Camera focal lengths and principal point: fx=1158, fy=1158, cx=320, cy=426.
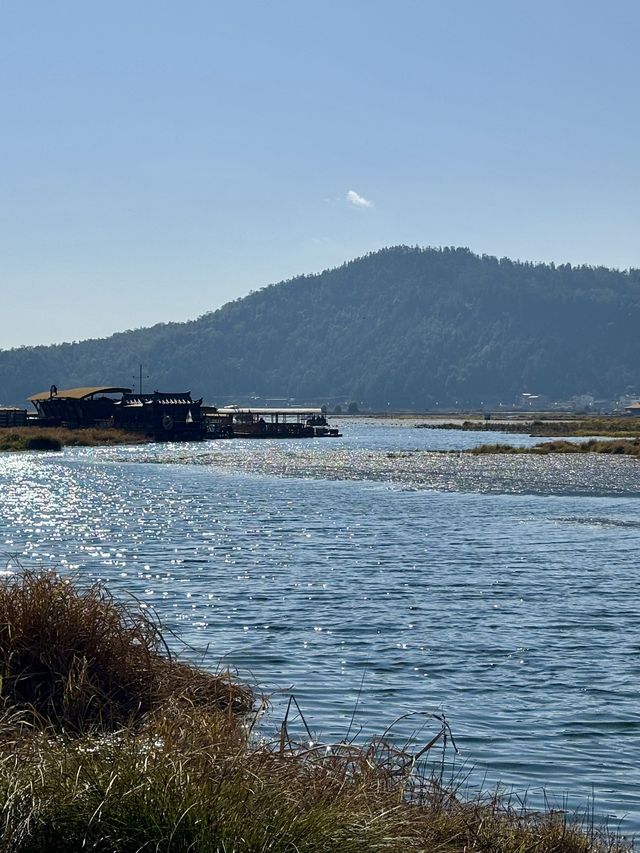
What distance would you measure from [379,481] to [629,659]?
1749 inches

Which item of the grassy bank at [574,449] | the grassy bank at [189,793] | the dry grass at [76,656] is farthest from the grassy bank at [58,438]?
the grassy bank at [189,793]

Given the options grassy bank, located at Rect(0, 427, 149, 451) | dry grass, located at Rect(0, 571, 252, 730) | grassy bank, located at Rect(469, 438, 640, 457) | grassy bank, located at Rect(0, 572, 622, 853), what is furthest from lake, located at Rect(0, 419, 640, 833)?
grassy bank, located at Rect(0, 427, 149, 451)

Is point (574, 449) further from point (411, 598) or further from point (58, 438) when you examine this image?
point (411, 598)

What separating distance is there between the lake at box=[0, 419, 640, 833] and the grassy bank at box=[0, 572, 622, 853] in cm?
226

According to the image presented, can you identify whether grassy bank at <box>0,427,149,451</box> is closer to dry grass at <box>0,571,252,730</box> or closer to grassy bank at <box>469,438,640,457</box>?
grassy bank at <box>469,438,640,457</box>

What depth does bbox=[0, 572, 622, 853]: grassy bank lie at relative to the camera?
22.0ft

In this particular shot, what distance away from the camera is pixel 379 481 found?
61.5m

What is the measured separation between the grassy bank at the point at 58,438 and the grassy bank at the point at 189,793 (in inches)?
3606

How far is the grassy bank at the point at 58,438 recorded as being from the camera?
10195 centimetres

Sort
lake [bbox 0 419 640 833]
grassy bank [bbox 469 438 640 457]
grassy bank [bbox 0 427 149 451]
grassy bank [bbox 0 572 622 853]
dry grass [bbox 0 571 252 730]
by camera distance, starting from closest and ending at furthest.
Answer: grassy bank [bbox 0 572 622 853]
dry grass [bbox 0 571 252 730]
lake [bbox 0 419 640 833]
grassy bank [bbox 469 438 640 457]
grassy bank [bbox 0 427 149 451]

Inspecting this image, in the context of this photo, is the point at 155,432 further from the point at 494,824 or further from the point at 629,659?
the point at 494,824

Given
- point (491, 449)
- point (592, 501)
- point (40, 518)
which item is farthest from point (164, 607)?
point (491, 449)

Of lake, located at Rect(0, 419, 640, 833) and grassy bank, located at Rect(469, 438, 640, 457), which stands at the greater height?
grassy bank, located at Rect(469, 438, 640, 457)

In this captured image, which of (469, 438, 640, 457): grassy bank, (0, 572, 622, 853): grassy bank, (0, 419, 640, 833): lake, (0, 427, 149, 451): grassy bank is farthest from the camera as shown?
(0, 427, 149, 451): grassy bank
